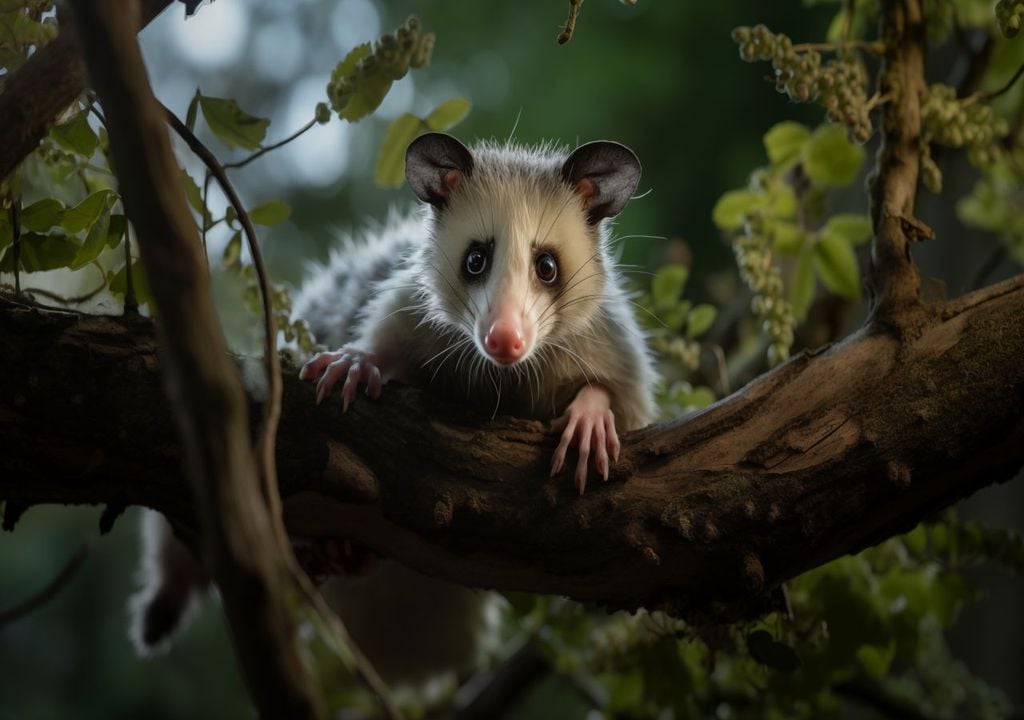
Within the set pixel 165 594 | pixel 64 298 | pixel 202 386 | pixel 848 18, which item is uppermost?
pixel 848 18

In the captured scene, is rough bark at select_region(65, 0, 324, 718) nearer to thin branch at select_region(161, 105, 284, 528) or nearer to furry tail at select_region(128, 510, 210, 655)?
thin branch at select_region(161, 105, 284, 528)

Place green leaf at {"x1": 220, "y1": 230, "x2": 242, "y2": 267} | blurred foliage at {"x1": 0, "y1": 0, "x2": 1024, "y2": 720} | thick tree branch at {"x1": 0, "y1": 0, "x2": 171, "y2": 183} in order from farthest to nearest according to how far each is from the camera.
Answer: green leaf at {"x1": 220, "y1": 230, "x2": 242, "y2": 267} < blurred foliage at {"x1": 0, "y1": 0, "x2": 1024, "y2": 720} < thick tree branch at {"x1": 0, "y1": 0, "x2": 171, "y2": 183}

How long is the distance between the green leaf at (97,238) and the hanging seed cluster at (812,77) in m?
0.98

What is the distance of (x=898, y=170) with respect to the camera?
1.54 metres

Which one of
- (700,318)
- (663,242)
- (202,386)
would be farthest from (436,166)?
(663,242)

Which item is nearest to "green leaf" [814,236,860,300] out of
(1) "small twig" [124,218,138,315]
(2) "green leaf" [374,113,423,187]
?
(2) "green leaf" [374,113,423,187]

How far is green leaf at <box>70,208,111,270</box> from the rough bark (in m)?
0.68

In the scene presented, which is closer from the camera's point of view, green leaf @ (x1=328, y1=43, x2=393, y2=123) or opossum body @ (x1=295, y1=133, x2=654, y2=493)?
green leaf @ (x1=328, y1=43, x2=393, y2=123)

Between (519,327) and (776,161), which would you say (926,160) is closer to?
(776,161)

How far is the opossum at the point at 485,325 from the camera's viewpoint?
160cm

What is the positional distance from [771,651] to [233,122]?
1.15m

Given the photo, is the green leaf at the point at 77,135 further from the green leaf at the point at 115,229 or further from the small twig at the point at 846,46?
the small twig at the point at 846,46

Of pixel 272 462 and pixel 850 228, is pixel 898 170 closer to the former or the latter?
pixel 850 228

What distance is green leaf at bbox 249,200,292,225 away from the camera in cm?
144
